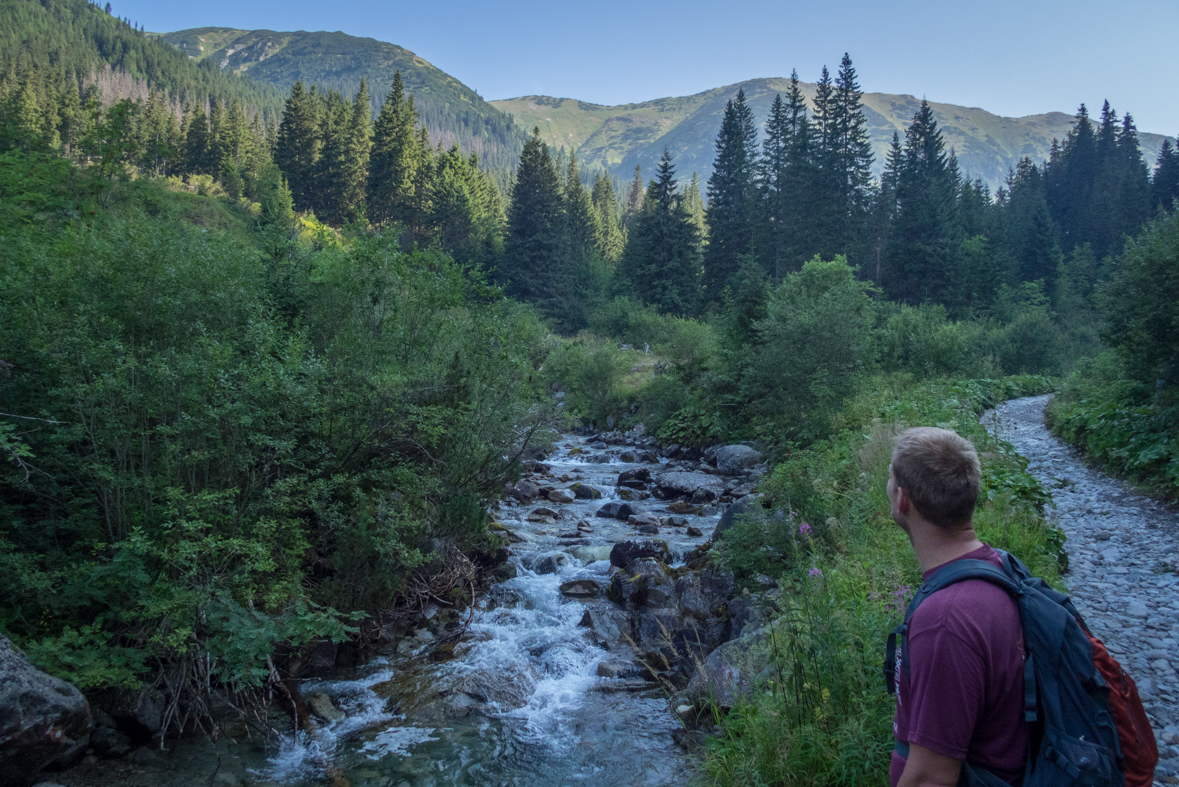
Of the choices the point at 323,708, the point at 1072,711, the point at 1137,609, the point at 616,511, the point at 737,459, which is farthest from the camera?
the point at 737,459

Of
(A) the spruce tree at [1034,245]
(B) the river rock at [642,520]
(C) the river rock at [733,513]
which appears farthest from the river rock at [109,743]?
(A) the spruce tree at [1034,245]

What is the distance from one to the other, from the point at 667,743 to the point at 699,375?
21.2 meters

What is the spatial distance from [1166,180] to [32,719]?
264 ft

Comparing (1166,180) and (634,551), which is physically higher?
(1166,180)

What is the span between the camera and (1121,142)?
66.0 m

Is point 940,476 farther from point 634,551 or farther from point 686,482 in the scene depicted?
point 686,482

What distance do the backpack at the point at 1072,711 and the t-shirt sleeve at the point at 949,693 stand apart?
12cm

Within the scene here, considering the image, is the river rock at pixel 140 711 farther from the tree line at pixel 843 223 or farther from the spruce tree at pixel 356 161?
the spruce tree at pixel 356 161

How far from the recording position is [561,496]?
17.0 metres

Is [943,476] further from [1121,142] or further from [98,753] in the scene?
[1121,142]

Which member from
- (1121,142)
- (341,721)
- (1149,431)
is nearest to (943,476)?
(341,721)

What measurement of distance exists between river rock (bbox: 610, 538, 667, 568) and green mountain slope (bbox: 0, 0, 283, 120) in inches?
5400

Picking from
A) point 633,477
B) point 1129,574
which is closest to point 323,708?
point 1129,574

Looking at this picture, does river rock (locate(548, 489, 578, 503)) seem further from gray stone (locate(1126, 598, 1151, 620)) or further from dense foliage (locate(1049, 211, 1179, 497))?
gray stone (locate(1126, 598, 1151, 620))
